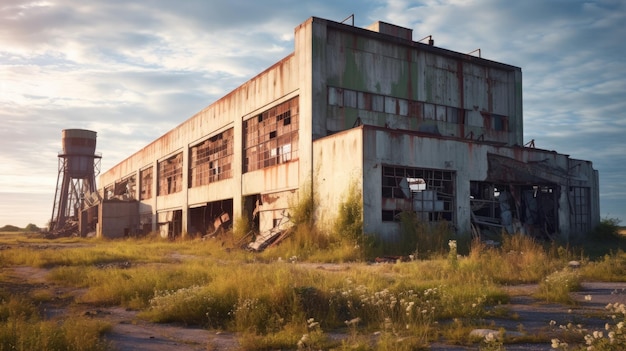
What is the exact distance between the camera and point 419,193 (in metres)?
20.2

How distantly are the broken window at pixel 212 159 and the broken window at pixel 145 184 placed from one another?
1070 cm

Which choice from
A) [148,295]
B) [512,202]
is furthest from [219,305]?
[512,202]

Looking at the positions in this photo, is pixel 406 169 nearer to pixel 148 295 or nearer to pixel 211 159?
pixel 148 295

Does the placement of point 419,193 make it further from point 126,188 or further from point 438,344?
point 126,188

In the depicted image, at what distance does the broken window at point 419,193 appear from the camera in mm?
19688

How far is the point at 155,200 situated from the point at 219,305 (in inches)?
1400

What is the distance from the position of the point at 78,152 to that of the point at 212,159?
33627 millimetres

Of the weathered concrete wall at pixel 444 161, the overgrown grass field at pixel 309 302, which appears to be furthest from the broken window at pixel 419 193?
the overgrown grass field at pixel 309 302

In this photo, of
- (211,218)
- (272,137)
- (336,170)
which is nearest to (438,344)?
(336,170)

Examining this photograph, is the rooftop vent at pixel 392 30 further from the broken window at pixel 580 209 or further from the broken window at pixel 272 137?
the broken window at pixel 580 209

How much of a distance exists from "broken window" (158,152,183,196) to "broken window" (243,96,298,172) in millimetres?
11661

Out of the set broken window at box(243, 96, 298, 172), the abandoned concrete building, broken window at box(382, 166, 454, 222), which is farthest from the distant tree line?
broken window at box(382, 166, 454, 222)

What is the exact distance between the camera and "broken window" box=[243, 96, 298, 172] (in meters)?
23.8

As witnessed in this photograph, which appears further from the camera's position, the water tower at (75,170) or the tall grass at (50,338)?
the water tower at (75,170)
